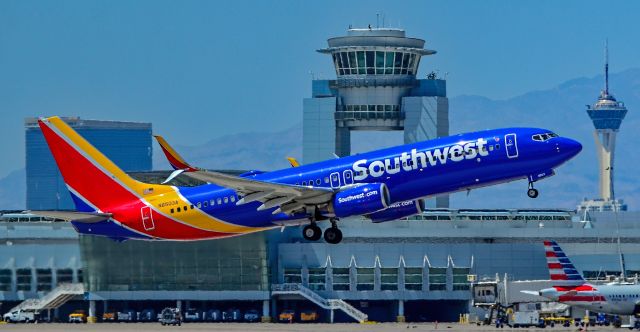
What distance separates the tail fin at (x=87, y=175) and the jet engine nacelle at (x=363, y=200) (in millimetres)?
16726

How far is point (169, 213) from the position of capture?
124m

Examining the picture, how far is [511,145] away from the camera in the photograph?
380ft

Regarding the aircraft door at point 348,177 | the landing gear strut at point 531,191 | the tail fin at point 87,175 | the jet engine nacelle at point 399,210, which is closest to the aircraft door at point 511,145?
the landing gear strut at point 531,191

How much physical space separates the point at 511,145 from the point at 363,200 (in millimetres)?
10480

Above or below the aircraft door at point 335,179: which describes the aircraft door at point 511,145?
above

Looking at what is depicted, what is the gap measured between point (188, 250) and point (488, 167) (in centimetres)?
8492

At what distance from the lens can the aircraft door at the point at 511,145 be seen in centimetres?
11562

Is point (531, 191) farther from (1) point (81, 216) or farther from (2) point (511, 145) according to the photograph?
(1) point (81, 216)

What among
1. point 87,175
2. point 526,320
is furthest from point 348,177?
point 526,320

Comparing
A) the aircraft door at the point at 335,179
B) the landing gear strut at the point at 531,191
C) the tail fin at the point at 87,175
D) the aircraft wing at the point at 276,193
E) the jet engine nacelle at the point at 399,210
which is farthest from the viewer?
the tail fin at the point at 87,175

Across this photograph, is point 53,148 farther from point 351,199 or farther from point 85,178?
point 351,199

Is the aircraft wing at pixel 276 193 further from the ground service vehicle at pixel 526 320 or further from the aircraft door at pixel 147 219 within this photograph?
the ground service vehicle at pixel 526 320

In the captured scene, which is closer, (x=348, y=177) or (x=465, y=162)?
(x=465, y=162)

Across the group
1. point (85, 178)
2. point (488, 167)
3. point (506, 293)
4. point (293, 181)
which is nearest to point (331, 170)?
point (293, 181)
